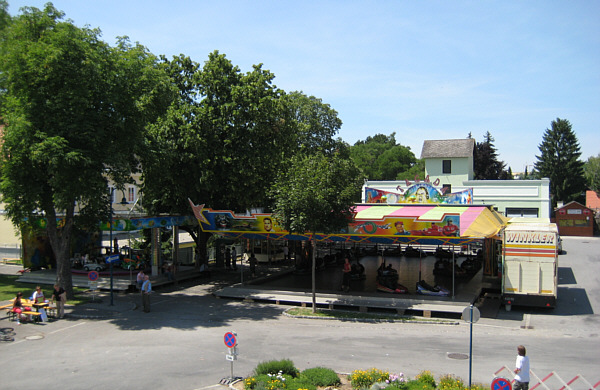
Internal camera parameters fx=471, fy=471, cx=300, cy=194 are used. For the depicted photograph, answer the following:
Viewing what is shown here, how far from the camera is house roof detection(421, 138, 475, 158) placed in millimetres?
59719

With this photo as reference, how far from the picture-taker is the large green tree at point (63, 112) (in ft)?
64.6

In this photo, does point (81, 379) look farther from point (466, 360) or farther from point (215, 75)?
point (215, 75)

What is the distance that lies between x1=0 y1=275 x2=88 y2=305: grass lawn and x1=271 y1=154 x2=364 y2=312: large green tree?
1128cm

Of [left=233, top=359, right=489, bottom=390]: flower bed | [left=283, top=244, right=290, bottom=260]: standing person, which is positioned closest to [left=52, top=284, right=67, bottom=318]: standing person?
[left=233, top=359, right=489, bottom=390]: flower bed

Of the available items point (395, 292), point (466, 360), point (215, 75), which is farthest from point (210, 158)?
point (466, 360)

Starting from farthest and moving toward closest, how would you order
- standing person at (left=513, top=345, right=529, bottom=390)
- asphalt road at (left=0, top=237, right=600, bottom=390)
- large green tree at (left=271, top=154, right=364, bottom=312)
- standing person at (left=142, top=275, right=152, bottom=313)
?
1. standing person at (left=142, top=275, right=152, bottom=313)
2. large green tree at (left=271, top=154, right=364, bottom=312)
3. asphalt road at (left=0, top=237, right=600, bottom=390)
4. standing person at (left=513, top=345, right=529, bottom=390)

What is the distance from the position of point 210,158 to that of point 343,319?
1269 centimetres

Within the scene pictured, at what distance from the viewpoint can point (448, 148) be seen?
199 ft

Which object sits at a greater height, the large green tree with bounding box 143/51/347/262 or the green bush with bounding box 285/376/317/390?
the large green tree with bounding box 143/51/347/262

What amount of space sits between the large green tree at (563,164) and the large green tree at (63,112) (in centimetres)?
6824

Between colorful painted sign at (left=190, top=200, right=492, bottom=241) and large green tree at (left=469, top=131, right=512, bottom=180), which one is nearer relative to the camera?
colorful painted sign at (left=190, top=200, right=492, bottom=241)

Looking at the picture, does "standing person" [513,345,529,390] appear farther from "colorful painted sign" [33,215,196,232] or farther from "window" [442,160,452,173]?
"window" [442,160,452,173]

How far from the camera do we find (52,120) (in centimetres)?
2014

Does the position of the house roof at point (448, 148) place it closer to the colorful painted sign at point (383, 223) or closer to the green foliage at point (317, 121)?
the green foliage at point (317, 121)
